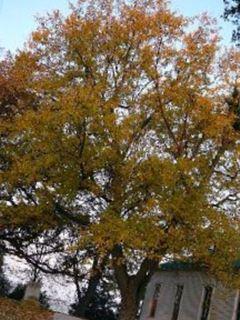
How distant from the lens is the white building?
2716cm

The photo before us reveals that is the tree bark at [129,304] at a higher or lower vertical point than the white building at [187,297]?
lower

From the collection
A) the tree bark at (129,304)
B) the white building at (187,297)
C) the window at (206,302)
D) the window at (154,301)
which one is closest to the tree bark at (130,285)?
the tree bark at (129,304)

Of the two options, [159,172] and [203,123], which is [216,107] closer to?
[203,123]

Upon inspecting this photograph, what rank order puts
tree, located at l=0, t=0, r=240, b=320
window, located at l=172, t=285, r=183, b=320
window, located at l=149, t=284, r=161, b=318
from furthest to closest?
window, located at l=149, t=284, r=161, b=318, window, located at l=172, t=285, r=183, b=320, tree, located at l=0, t=0, r=240, b=320

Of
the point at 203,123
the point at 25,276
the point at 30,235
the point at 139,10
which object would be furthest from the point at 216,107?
the point at 25,276

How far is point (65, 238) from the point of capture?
36.2 m

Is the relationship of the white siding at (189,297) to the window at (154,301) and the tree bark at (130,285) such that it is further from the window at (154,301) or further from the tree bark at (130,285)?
the tree bark at (130,285)

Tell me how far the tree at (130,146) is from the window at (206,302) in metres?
4.28

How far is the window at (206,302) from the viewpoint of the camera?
29231 millimetres

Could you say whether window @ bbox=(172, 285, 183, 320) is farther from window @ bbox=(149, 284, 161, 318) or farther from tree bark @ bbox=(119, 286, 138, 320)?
tree bark @ bbox=(119, 286, 138, 320)

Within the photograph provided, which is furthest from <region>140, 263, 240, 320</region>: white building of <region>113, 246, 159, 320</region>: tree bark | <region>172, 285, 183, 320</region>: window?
<region>113, 246, 159, 320</region>: tree bark

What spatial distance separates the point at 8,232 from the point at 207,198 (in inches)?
Result: 572

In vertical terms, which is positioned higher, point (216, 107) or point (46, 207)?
point (216, 107)

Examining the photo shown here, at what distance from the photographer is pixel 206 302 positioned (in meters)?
29.7
